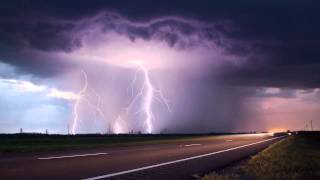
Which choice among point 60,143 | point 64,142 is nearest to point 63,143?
point 60,143

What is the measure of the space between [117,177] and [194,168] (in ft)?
15.8

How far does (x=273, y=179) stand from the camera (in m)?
12.3

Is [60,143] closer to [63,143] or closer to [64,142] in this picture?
[63,143]

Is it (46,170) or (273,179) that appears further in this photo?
(46,170)

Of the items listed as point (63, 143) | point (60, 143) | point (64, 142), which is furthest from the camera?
point (64, 142)

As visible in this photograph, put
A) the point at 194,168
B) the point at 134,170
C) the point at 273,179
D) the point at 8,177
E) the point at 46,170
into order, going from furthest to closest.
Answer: the point at 194,168 < the point at 134,170 < the point at 46,170 < the point at 273,179 < the point at 8,177

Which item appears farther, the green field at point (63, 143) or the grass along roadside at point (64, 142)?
the grass along roadside at point (64, 142)

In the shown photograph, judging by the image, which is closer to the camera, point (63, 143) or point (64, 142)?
point (63, 143)

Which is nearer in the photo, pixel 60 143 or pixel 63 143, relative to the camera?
pixel 60 143

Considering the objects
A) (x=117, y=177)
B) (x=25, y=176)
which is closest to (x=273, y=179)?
(x=117, y=177)

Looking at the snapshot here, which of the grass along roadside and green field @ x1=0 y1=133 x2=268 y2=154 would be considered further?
the grass along roadside

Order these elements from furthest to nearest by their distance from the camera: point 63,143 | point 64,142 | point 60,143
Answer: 1. point 64,142
2. point 63,143
3. point 60,143

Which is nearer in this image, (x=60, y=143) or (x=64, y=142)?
(x=60, y=143)

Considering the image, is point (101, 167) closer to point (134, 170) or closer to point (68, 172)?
point (134, 170)
